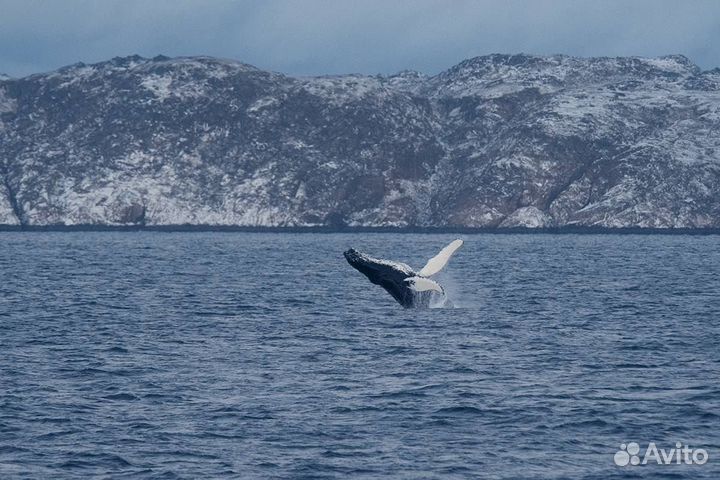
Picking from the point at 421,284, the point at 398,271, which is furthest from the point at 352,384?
the point at 421,284

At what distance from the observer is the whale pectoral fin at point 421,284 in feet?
201

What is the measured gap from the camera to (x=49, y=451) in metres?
34.2

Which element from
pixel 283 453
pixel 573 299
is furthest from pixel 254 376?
pixel 573 299

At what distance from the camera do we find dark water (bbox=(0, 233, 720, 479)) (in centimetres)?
3356

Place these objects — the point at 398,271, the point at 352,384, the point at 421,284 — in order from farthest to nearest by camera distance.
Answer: the point at 421,284, the point at 398,271, the point at 352,384

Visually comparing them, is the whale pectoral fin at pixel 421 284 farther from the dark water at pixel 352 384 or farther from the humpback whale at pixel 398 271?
the dark water at pixel 352 384

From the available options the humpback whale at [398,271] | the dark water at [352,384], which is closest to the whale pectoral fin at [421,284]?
the humpback whale at [398,271]

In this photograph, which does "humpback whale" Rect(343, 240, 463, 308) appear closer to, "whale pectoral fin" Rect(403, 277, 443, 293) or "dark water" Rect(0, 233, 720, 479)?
"whale pectoral fin" Rect(403, 277, 443, 293)

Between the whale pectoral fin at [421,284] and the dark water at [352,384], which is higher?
the whale pectoral fin at [421,284]

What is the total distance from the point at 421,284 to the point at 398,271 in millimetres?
2336

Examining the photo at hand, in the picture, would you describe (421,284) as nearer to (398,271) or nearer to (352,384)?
(398,271)

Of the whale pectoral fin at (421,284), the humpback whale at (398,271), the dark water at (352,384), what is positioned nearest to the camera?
the dark water at (352,384)

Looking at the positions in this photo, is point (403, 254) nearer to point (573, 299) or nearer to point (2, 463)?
point (573, 299)

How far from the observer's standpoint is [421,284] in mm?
62469
